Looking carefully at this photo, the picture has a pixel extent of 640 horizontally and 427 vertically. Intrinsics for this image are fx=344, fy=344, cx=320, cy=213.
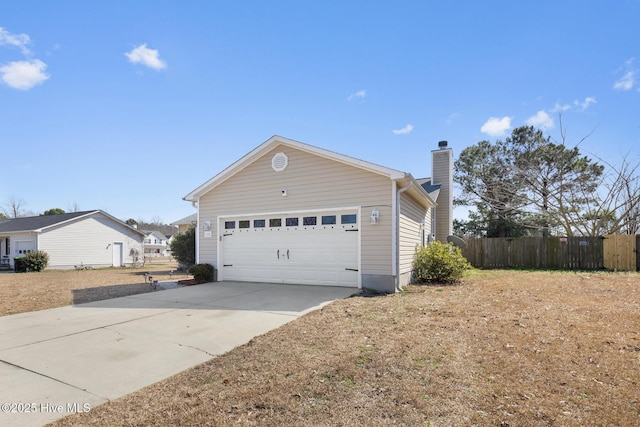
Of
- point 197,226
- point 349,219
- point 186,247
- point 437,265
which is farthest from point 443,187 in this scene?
point 186,247

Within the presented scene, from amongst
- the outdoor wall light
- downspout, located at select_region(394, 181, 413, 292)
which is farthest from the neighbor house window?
downspout, located at select_region(394, 181, 413, 292)

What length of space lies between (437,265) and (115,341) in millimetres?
8476

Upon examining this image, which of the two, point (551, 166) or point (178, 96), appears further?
point (551, 166)

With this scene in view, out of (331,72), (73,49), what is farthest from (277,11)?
(73,49)

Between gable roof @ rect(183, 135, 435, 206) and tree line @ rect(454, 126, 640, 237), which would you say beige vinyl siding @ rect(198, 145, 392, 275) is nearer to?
gable roof @ rect(183, 135, 435, 206)

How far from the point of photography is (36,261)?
2078cm

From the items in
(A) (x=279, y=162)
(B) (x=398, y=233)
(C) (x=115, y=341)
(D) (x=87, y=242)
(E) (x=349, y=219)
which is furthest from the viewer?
(D) (x=87, y=242)

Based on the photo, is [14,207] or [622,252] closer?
[622,252]

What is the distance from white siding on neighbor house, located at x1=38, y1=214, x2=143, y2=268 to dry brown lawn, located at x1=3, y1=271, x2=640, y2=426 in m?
24.4

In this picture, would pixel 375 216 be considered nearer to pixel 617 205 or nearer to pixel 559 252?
pixel 559 252

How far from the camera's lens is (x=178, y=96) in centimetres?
1140

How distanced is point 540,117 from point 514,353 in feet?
71.8

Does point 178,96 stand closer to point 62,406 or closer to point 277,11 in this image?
point 277,11

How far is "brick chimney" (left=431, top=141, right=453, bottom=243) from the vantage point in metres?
17.9
